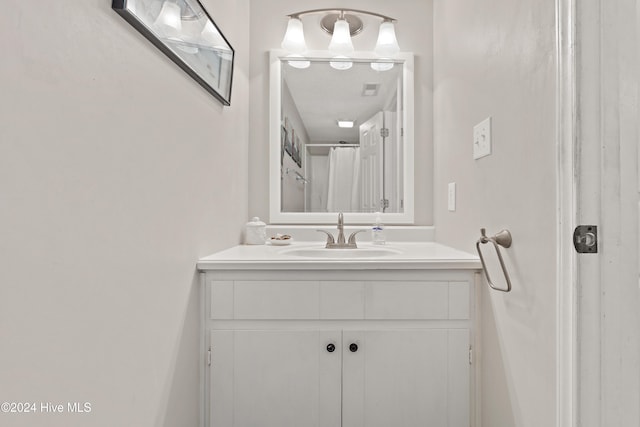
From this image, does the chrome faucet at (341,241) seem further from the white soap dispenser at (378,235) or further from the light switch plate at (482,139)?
the light switch plate at (482,139)

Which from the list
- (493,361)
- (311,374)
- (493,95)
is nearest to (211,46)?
(493,95)

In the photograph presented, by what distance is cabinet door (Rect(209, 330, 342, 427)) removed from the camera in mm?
1126

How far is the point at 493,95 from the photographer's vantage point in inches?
40.4

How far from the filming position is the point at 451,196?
1.45 m

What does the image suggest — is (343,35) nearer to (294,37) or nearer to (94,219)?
(294,37)

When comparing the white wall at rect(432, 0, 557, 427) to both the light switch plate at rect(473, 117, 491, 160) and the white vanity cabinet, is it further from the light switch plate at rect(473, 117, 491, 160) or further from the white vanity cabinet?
the white vanity cabinet

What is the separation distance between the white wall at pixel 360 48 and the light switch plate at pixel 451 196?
0.96ft

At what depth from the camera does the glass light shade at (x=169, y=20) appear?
815 millimetres

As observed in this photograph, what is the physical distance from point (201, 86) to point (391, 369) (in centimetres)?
116

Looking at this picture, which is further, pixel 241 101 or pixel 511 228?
pixel 241 101

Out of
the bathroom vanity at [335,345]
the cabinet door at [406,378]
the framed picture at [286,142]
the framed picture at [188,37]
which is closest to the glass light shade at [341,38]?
the framed picture at [286,142]

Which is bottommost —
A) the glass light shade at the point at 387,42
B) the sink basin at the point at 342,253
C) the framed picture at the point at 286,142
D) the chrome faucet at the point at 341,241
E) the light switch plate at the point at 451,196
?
the sink basin at the point at 342,253

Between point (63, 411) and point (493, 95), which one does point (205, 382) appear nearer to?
point (63, 411)

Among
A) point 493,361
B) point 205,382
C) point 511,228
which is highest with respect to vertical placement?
point 511,228
